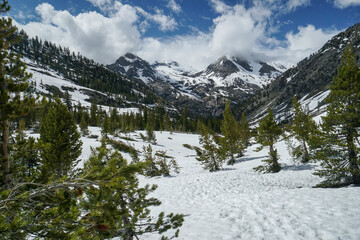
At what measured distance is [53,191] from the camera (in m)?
3.23

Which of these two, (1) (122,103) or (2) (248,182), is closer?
(2) (248,182)

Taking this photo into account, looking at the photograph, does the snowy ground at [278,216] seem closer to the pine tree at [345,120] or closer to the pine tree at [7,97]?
the pine tree at [345,120]

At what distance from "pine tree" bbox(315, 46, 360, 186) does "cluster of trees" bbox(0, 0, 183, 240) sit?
11.6 m

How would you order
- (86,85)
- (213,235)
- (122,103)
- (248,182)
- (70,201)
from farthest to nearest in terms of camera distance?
(86,85) → (122,103) → (248,182) → (213,235) → (70,201)

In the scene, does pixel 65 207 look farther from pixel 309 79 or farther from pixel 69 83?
pixel 309 79

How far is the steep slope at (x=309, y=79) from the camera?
132 m

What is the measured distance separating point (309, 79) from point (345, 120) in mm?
170246

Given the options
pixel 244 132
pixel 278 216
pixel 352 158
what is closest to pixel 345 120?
pixel 352 158

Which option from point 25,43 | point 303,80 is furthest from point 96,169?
point 25,43

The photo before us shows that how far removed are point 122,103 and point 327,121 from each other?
492 ft

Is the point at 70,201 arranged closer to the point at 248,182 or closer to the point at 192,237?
the point at 192,237

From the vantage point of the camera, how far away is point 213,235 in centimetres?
696

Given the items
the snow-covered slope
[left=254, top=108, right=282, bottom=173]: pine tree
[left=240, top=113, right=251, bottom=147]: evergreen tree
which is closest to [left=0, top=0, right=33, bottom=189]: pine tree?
[left=254, top=108, right=282, bottom=173]: pine tree

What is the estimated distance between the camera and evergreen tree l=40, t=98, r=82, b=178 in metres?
12.5
